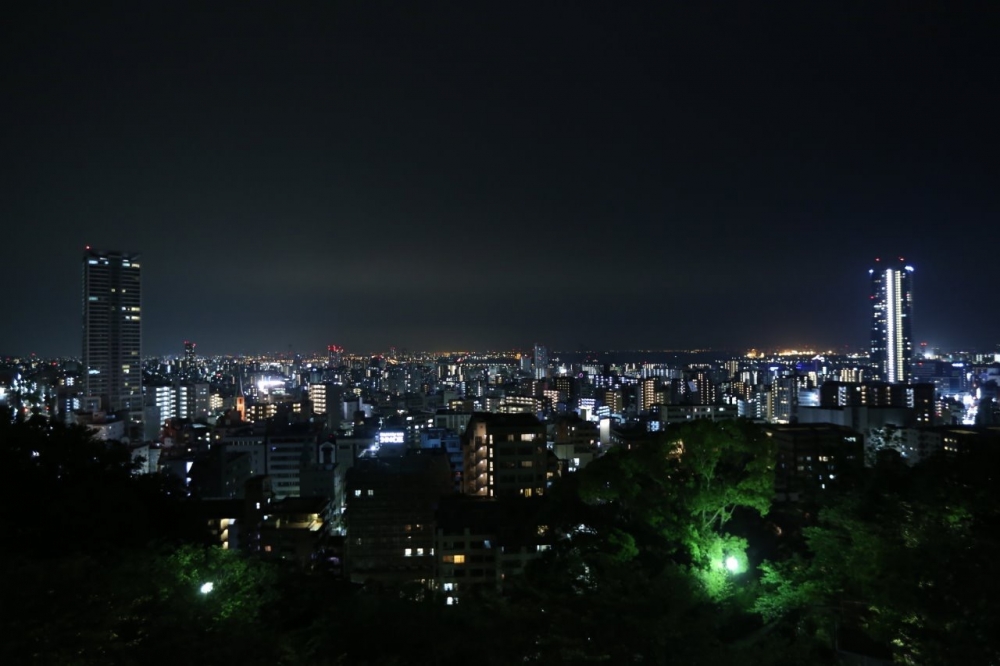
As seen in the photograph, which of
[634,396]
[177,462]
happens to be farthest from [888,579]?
[634,396]

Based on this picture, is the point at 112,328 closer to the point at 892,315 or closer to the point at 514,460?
the point at 514,460

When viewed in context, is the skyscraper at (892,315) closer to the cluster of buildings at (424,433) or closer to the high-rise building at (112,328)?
the cluster of buildings at (424,433)

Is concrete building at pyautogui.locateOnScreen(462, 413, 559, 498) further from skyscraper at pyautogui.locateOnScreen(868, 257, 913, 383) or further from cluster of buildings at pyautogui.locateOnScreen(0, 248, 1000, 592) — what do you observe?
skyscraper at pyautogui.locateOnScreen(868, 257, 913, 383)

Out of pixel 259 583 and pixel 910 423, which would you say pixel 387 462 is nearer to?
pixel 259 583

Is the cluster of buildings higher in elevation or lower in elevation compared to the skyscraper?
lower

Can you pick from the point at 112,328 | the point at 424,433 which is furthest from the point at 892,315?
the point at 112,328

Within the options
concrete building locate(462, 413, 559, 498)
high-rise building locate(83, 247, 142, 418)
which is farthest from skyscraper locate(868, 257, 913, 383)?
high-rise building locate(83, 247, 142, 418)

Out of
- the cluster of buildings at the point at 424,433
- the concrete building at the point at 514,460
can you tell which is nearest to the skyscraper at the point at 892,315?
the cluster of buildings at the point at 424,433
